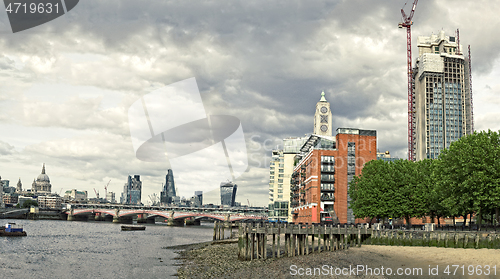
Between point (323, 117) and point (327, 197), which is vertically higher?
point (323, 117)

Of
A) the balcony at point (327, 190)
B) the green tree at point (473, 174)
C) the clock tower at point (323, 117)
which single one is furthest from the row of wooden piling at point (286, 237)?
the clock tower at point (323, 117)

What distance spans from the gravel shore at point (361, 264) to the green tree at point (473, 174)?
10.6 m

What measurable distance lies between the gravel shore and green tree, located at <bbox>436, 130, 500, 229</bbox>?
1060 centimetres

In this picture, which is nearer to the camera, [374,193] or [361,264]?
[361,264]

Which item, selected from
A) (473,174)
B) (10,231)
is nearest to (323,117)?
(10,231)

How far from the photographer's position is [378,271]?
135ft

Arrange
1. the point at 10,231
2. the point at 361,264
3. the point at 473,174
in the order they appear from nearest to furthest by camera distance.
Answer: the point at 361,264, the point at 473,174, the point at 10,231

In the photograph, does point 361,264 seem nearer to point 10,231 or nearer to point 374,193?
point 374,193

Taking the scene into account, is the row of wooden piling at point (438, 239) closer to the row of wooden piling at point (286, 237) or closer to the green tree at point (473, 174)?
the row of wooden piling at point (286, 237)

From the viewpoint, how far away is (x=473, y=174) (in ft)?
195

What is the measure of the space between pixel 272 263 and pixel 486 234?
2893 cm

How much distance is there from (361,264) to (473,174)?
25.7 m

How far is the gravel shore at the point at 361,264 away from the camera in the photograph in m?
39.7

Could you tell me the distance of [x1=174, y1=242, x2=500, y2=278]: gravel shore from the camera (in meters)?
39.7
